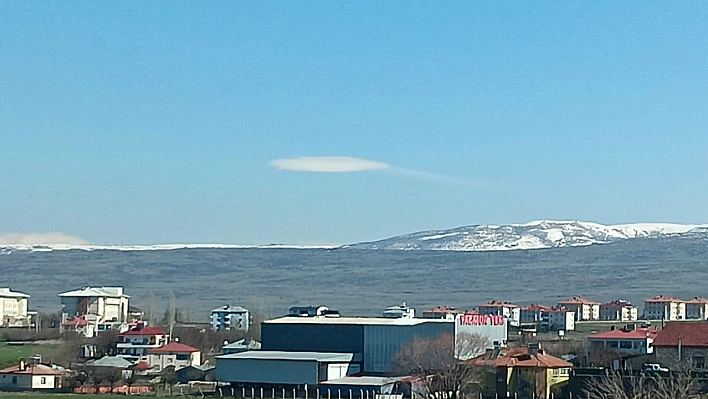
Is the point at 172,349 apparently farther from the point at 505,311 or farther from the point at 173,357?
the point at 505,311

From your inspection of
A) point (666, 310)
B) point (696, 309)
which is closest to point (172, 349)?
point (666, 310)

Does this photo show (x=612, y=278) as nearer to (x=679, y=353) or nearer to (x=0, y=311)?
(x=0, y=311)

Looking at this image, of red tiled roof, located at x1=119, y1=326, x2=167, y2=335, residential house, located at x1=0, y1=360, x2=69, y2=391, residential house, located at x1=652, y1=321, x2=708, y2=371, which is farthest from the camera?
red tiled roof, located at x1=119, y1=326, x2=167, y2=335

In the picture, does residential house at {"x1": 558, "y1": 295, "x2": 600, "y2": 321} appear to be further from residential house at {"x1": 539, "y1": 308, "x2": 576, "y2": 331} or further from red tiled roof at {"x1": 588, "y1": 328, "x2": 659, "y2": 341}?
red tiled roof at {"x1": 588, "y1": 328, "x2": 659, "y2": 341}

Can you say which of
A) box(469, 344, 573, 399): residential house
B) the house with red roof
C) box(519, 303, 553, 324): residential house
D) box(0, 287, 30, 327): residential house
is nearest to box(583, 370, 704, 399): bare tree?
box(469, 344, 573, 399): residential house

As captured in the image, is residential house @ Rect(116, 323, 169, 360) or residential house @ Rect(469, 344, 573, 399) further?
residential house @ Rect(116, 323, 169, 360)


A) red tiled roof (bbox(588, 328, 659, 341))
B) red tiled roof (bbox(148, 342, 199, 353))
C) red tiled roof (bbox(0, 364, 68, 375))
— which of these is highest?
red tiled roof (bbox(588, 328, 659, 341))

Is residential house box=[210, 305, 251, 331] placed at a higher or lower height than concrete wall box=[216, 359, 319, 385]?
higher
